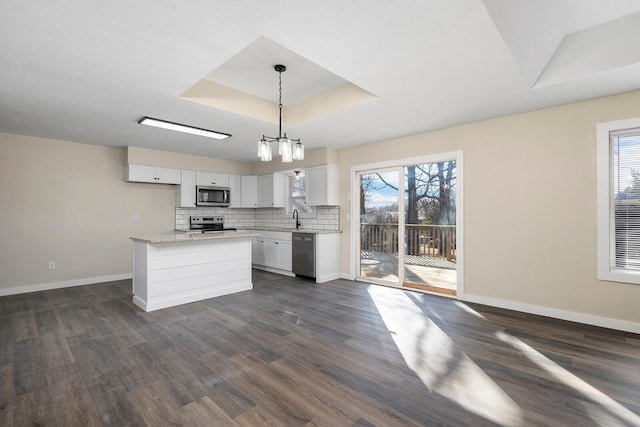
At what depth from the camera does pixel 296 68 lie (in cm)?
311

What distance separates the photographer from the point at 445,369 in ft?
7.55

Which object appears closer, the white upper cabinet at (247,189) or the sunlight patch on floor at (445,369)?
the sunlight patch on floor at (445,369)

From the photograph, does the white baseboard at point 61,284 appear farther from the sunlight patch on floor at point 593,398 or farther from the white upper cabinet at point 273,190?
the sunlight patch on floor at point 593,398

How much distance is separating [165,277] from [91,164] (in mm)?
2919

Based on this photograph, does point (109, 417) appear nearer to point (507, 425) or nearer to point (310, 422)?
point (310, 422)

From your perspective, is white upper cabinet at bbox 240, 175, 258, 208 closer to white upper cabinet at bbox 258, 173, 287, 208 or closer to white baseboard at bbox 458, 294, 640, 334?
white upper cabinet at bbox 258, 173, 287, 208

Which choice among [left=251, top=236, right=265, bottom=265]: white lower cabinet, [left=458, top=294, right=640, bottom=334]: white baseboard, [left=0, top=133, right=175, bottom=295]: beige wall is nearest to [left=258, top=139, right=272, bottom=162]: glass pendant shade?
[left=458, top=294, right=640, bottom=334]: white baseboard

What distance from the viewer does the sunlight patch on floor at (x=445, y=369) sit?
185cm

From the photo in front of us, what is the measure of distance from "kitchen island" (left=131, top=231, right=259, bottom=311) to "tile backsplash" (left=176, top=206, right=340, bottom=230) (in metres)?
1.66

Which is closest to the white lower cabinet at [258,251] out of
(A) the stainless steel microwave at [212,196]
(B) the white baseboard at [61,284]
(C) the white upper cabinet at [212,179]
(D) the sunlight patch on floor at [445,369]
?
(A) the stainless steel microwave at [212,196]

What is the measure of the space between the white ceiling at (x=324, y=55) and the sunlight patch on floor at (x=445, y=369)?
240 cm

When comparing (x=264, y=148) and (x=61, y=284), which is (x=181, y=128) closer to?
(x=264, y=148)

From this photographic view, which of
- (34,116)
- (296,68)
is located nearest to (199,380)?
(296,68)

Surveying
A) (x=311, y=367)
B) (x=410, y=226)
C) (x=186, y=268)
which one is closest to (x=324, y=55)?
(x=311, y=367)
